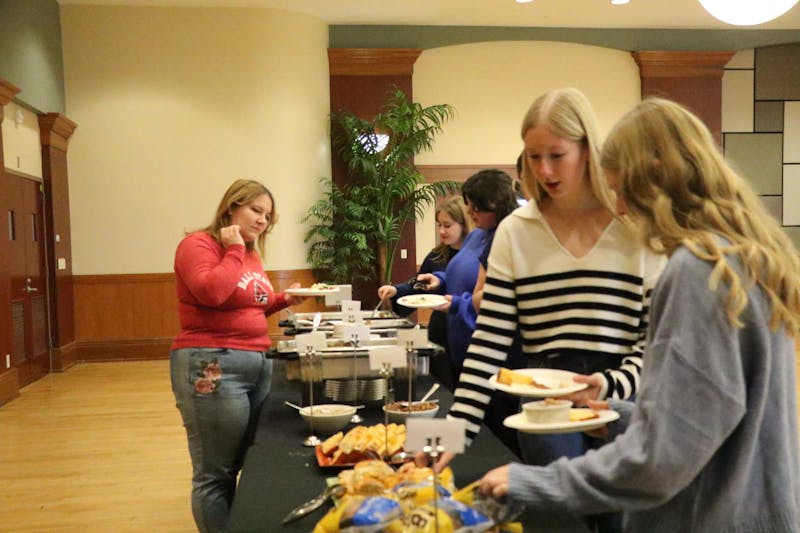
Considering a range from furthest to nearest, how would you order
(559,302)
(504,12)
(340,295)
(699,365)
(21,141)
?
(504,12), (21,141), (340,295), (559,302), (699,365)

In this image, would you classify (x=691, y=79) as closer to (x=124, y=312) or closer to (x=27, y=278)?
(x=124, y=312)

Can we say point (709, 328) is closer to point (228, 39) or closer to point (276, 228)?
point (276, 228)

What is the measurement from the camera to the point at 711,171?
97cm

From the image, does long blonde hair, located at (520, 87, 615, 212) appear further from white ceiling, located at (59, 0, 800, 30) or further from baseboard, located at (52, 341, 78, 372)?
baseboard, located at (52, 341, 78, 372)

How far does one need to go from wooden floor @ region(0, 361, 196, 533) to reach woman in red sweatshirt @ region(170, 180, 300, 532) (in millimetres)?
899

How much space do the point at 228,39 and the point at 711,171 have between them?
698cm

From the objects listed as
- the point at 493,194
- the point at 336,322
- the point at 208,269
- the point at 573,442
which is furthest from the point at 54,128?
the point at 573,442

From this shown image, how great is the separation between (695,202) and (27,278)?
6452mm

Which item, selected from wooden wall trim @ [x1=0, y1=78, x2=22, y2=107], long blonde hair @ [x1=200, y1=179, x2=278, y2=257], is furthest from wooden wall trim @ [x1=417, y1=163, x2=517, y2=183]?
long blonde hair @ [x1=200, y1=179, x2=278, y2=257]

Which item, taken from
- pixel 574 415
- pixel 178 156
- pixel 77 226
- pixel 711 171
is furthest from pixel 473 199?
pixel 77 226

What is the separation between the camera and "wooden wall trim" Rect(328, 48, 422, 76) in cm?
768

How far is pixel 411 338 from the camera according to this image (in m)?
1.96

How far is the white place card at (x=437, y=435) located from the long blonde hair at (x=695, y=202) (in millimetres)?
405

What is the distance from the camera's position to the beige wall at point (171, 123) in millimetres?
7152
